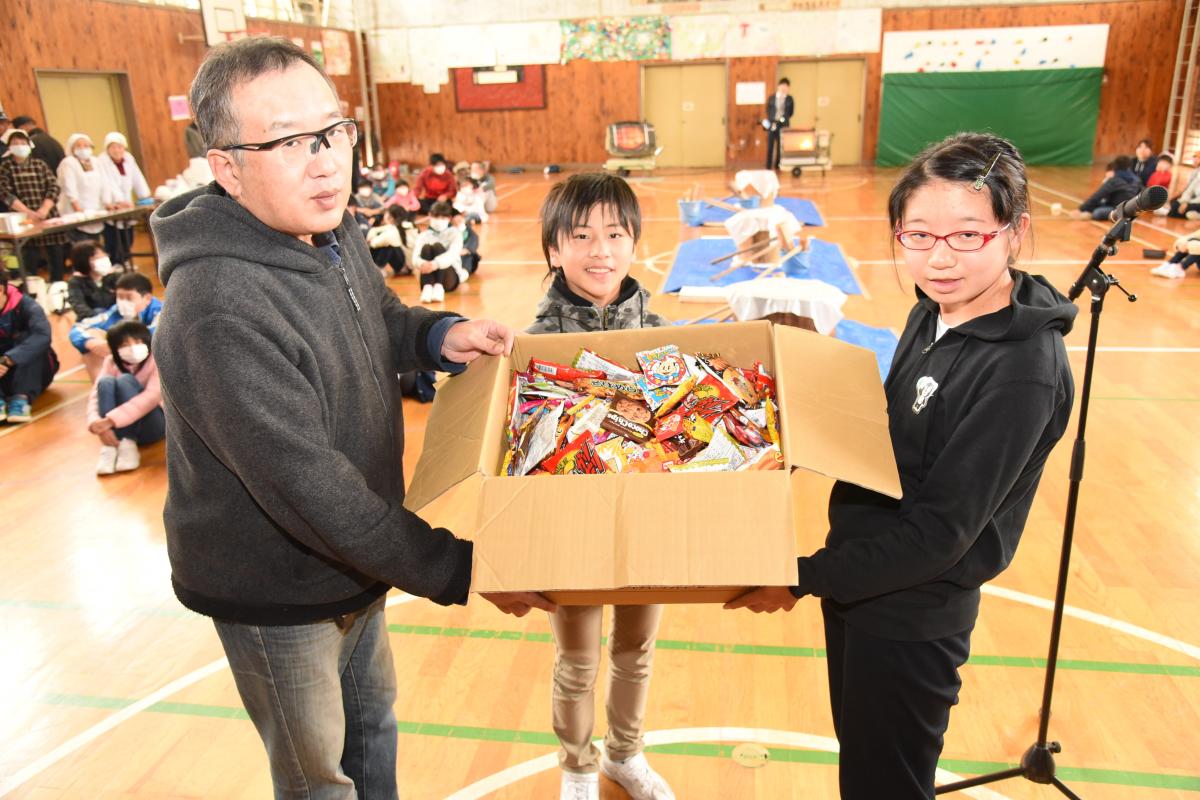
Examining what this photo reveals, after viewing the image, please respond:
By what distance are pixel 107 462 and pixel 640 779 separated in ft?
12.3

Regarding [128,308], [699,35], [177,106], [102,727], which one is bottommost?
[102,727]

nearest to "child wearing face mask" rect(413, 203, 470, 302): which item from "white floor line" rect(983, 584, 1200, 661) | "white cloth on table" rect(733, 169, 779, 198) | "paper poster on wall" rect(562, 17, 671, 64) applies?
"white cloth on table" rect(733, 169, 779, 198)

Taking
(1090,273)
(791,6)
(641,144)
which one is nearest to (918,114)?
(791,6)

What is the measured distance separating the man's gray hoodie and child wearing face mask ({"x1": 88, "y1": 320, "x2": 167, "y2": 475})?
3662mm

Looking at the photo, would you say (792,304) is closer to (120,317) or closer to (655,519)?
(655,519)

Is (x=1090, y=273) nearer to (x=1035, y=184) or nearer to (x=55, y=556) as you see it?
(x=55, y=556)

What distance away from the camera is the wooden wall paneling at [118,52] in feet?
33.4

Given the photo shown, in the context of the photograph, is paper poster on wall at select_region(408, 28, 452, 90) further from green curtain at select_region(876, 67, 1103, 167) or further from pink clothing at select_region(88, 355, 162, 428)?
pink clothing at select_region(88, 355, 162, 428)

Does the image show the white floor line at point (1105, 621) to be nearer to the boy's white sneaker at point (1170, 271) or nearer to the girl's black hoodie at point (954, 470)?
the girl's black hoodie at point (954, 470)

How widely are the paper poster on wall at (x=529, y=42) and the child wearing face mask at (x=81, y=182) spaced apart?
33.6ft

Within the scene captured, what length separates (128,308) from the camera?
5.63 m

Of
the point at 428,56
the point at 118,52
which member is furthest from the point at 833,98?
the point at 118,52

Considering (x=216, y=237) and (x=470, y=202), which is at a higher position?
(x=216, y=237)

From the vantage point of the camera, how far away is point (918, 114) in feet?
53.8
